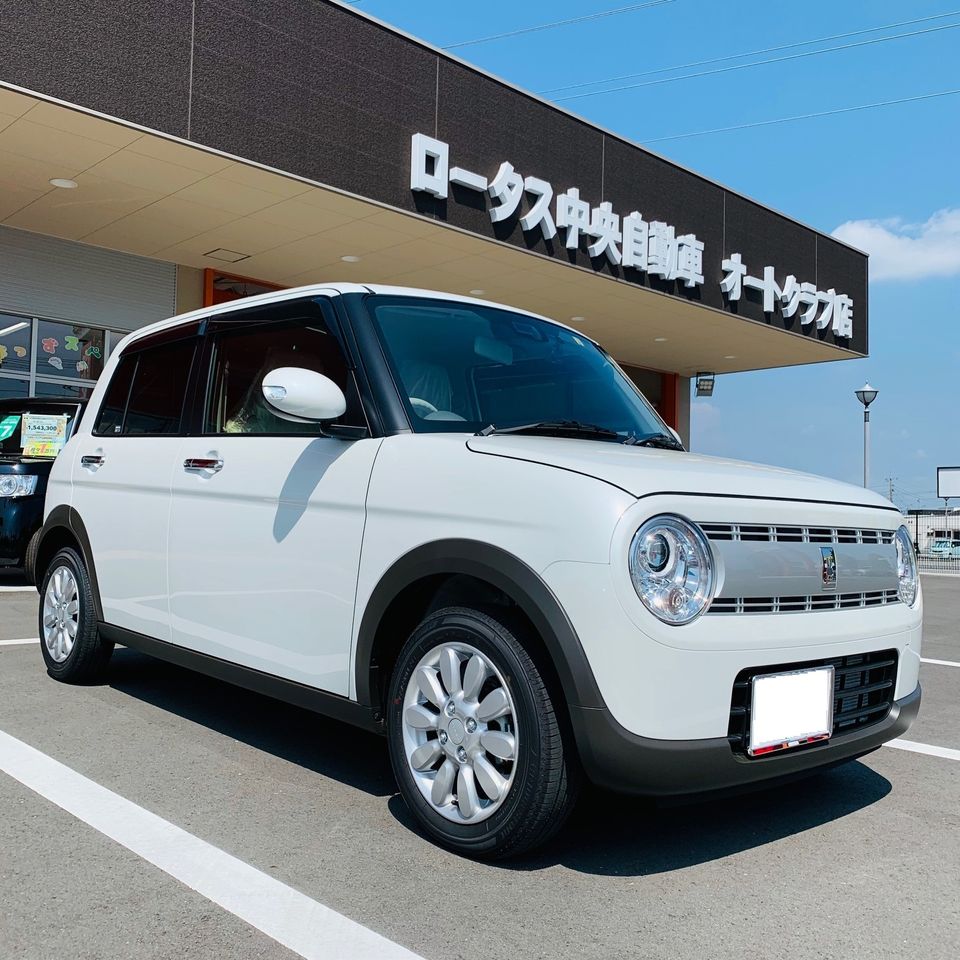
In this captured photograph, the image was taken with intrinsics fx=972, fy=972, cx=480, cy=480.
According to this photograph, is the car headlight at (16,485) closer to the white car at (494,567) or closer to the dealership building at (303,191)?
the dealership building at (303,191)

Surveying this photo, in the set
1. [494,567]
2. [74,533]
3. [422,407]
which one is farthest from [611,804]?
[74,533]

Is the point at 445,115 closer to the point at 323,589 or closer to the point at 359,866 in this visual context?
the point at 323,589

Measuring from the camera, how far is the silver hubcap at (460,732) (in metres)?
2.75

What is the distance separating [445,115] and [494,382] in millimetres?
8935

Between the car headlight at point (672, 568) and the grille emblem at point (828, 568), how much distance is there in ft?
1.55

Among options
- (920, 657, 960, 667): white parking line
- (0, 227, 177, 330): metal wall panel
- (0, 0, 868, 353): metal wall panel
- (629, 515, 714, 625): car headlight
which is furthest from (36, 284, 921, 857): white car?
(0, 227, 177, 330): metal wall panel

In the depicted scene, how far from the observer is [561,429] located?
3.42 m

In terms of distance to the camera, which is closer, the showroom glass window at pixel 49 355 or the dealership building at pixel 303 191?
the dealership building at pixel 303 191

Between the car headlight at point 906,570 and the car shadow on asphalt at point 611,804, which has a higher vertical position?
the car headlight at point 906,570

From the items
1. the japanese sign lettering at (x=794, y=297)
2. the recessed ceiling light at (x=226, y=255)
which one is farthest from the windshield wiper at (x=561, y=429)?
the japanese sign lettering at (x=794, y=297)

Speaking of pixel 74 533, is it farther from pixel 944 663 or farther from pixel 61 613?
pixel 944 663

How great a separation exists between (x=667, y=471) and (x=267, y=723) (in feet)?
8.04

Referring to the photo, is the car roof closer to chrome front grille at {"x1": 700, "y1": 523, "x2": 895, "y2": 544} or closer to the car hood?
the car hood

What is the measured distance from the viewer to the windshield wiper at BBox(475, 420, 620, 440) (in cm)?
329
